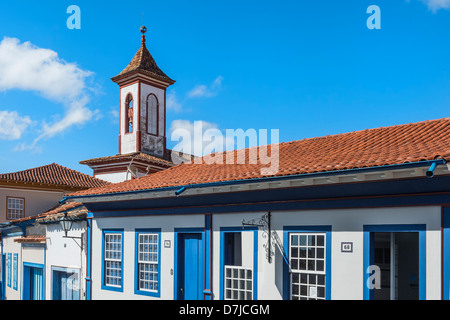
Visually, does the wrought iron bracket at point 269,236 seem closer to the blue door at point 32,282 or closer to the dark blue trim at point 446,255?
the dark blue trim at point 446,255

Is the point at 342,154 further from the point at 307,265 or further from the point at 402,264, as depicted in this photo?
the point at 402,264

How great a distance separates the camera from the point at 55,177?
26891 millimetres

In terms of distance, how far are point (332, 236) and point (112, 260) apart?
6.89 metres

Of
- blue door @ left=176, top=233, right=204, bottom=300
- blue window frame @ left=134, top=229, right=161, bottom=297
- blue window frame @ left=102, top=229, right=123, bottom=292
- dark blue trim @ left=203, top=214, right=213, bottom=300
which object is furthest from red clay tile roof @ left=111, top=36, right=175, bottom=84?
dark blue trim @ left=203, top=214, right=213, bottom=300

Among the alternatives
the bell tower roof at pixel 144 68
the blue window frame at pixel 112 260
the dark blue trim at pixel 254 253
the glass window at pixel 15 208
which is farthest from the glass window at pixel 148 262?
the bell tower roof at pixel 144 68

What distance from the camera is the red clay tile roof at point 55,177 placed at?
25344 millimetres

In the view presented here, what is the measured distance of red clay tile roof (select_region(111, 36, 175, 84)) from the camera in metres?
29.6

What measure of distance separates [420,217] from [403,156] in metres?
1.08

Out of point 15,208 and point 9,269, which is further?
point 15,208

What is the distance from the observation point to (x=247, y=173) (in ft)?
31.6

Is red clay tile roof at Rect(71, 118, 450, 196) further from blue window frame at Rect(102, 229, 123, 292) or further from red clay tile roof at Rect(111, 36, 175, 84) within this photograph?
red clay tile roof at Rect(111, 36, 175, 84)

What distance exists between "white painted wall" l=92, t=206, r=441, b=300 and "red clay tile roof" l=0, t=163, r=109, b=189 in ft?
49.0

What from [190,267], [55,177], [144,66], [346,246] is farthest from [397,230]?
[144,66]
